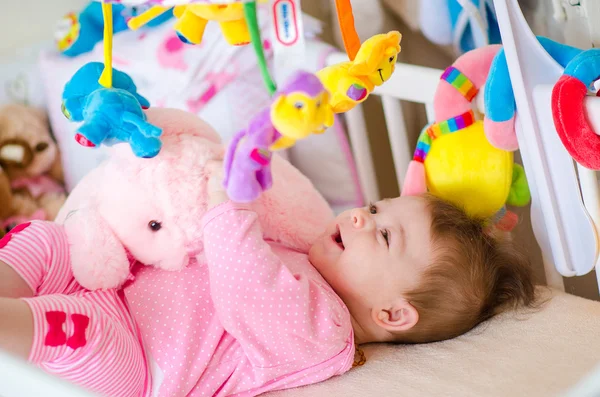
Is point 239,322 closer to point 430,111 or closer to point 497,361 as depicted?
point 497,361

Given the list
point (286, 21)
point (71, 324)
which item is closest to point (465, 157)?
point (286, 21)

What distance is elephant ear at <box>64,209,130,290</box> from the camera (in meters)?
0.97

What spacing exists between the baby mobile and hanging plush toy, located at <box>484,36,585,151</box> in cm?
21

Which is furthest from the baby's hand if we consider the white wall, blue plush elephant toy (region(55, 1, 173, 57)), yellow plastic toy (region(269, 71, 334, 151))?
the white wall

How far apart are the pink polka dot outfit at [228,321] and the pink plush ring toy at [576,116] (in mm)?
379

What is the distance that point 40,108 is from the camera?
1535 millimetres

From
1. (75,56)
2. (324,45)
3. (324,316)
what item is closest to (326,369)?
(324,316)

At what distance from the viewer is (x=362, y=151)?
138 cm

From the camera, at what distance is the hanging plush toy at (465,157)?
39.8 inches

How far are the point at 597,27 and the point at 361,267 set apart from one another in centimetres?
46

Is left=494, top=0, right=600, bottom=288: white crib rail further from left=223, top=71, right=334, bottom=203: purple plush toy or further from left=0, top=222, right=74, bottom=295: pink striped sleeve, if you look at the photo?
left=0, top=222, right=74, bottom=295: pink striped sleeve

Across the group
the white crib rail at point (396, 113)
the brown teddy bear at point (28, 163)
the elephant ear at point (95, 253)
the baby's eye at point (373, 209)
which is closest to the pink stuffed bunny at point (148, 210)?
the elephant ear at point (95, 253)

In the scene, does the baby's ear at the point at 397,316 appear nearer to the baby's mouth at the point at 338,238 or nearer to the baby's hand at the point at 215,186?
the baby's mouth at the point at 338,238

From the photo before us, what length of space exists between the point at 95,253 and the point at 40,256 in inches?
2.9
